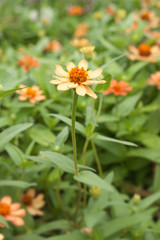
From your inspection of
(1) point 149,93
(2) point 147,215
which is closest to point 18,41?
(1) point 149,93

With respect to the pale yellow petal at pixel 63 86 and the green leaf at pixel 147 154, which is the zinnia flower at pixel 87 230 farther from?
the pale yellow petal at pixel 63 86

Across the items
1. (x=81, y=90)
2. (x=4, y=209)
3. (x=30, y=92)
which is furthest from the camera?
(x=30, y=92)

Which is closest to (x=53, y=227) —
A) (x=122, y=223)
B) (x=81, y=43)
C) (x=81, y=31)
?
(x=122, y=223)

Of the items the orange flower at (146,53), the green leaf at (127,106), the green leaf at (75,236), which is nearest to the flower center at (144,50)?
the orange flower at (146,53)

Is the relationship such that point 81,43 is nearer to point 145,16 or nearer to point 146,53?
point 146,53


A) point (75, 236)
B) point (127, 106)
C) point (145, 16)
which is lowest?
point (75, 236)

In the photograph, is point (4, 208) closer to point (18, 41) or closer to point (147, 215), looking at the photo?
point (147, 215)

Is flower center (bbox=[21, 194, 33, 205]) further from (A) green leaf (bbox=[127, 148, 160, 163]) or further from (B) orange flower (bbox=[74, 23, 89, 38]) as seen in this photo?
(B) orange flower (bbox=[74, 23, 89, 38])
